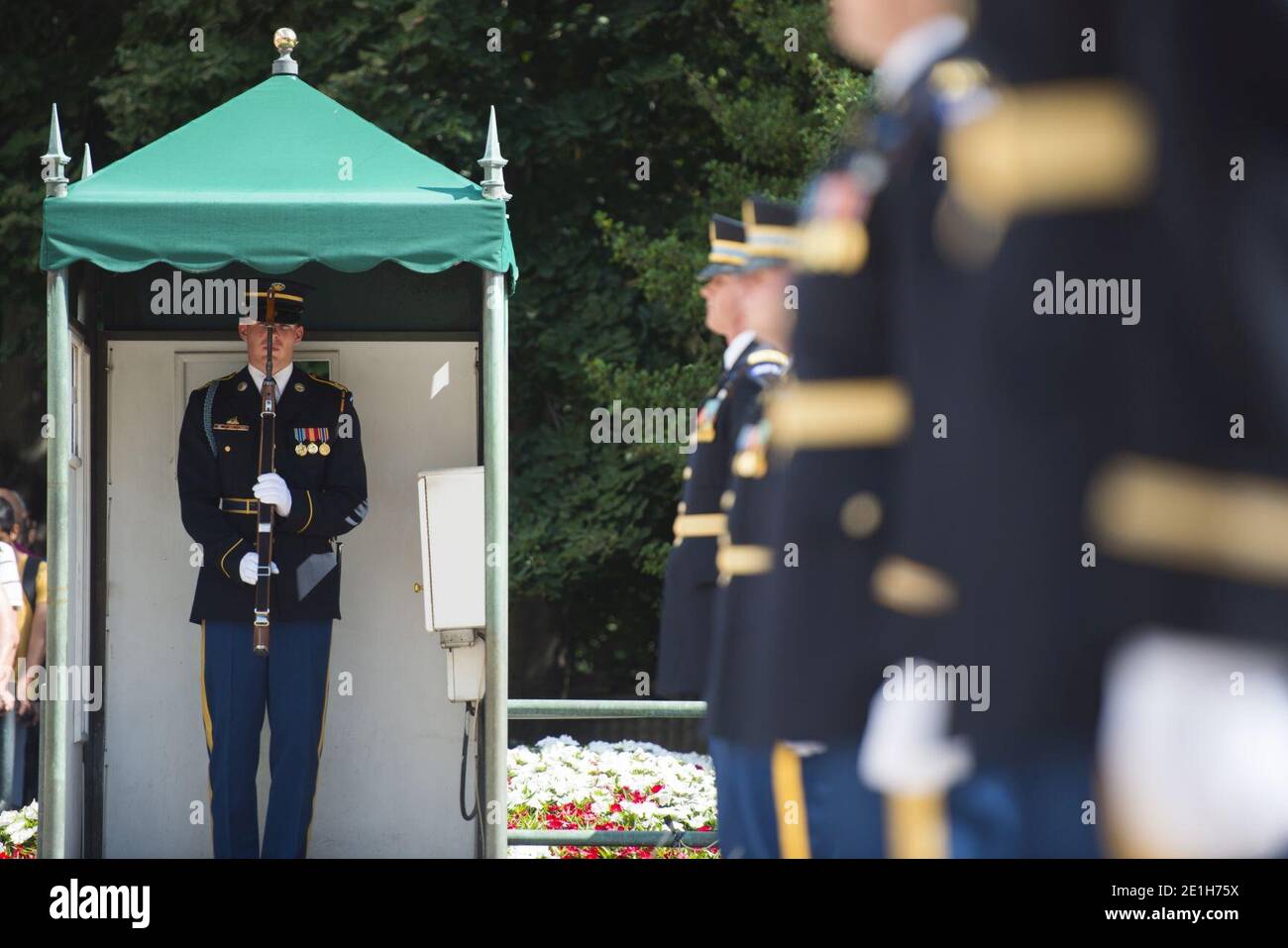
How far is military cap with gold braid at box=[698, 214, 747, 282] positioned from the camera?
4.42 m

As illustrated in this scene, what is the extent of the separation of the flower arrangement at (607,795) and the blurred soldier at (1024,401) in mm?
4769

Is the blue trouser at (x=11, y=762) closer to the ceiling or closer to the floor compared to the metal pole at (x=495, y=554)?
closer to the floor

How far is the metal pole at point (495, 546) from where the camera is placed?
200 inches

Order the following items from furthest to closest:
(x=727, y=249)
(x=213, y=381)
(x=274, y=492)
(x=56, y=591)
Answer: (x=213, y=381) < (x=274, y=492) < (x=56, y=591) < (x=727, y=249)

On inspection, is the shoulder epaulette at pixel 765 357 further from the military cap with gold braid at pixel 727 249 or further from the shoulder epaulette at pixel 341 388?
the shoulder epaulette at pixel 341 388

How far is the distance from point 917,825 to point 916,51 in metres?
0.53

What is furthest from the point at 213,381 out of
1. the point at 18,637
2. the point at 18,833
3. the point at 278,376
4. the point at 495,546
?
the point at 18,637

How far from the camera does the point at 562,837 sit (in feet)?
18.9

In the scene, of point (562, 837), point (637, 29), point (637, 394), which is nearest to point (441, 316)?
point (562, 837)

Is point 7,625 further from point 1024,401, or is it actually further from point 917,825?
point 1024,401

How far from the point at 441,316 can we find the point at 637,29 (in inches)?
251

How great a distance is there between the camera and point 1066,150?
3.31ft

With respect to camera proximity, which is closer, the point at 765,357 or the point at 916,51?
the point at 916,51

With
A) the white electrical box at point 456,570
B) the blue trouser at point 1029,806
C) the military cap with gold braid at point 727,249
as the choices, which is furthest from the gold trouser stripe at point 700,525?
the blue trouser at point 1029,806
